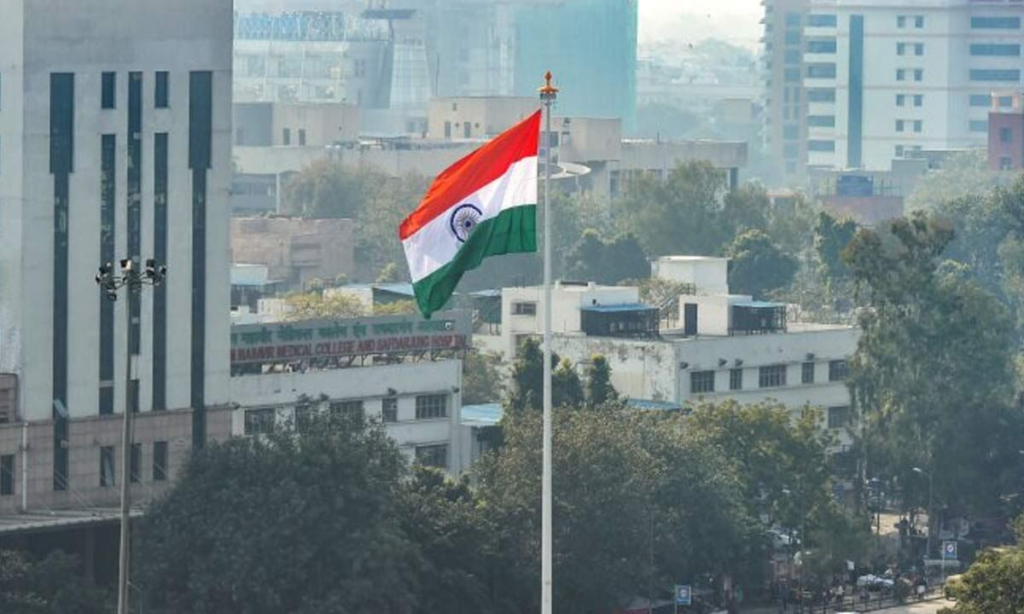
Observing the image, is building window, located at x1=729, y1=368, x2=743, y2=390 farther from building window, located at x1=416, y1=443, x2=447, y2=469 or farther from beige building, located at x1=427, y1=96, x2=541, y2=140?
beige building, located at x1=427, y1=96, x2=541, y2=140

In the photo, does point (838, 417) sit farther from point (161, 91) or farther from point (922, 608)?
point (161, 91)

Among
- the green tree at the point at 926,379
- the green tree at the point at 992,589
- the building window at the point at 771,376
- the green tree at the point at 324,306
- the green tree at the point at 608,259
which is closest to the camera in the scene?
the green tree at the point at 992,589

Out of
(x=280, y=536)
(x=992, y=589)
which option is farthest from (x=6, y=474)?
(x=992, y=589)

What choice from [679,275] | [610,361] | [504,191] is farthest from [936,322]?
[504,191]

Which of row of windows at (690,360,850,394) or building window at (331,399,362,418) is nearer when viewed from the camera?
building window at (331,399,362,418)

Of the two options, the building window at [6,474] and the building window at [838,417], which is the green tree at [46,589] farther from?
the building window at [838,417]

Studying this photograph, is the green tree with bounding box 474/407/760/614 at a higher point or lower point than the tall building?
lower

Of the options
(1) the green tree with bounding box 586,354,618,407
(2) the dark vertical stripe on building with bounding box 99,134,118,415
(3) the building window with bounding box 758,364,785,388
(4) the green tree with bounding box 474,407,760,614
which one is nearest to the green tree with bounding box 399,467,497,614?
(4) the green tree with bounding box 474,407,760,614

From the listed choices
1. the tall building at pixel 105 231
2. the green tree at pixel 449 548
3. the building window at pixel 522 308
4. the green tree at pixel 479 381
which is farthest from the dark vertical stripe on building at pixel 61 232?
the building window at pixel 522 308
